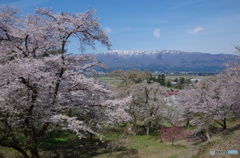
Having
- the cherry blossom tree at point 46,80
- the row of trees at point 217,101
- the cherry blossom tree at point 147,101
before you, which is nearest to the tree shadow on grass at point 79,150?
the cherry blossom tree at point 46,80

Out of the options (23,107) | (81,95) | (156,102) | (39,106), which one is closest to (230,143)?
(81,95)

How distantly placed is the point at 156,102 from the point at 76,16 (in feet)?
55.4

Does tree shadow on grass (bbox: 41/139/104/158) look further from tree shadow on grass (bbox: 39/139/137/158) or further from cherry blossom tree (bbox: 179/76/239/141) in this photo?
cherry blossom tree (bbox: 179/76/239/141)

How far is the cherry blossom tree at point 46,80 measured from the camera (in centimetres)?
933

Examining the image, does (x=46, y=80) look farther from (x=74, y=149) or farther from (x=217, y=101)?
(x=217, y=101)

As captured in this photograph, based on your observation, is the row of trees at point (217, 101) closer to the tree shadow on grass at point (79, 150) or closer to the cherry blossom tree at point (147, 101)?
the cherry blossom tree at point (147, 101)

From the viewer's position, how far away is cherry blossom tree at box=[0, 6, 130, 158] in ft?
30.6

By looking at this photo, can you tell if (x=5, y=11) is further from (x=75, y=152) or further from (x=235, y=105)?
(x=235, y=105)

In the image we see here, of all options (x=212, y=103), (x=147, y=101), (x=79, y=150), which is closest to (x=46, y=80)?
(x=79, y=150)

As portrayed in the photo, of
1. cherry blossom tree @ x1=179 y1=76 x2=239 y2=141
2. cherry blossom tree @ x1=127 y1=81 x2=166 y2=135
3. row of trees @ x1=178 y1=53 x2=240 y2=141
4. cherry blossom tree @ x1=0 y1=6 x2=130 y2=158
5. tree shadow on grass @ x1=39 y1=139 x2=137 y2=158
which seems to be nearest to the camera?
cherry blossom tree @ x1=0 y1=6 x2=130 y2=158

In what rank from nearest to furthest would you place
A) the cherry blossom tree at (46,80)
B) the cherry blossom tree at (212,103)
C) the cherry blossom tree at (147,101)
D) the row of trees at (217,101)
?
the cherry blossom tree at (46,80) → the row of trees at (217,101) → the cherry blossom tree at (212,103) → the cherry blossom tree at (147,101)

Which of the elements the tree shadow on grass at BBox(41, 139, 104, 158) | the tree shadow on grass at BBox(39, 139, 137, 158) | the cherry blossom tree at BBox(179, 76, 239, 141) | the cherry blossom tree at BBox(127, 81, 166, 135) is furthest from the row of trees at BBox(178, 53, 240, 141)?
the tree shadow on grass at BBox(41, 139, 104, 158)

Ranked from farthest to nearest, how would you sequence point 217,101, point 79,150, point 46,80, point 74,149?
point 217,101 → point 74,149 → point 79,150 → point 46,80

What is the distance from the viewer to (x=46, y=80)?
9.76 m
